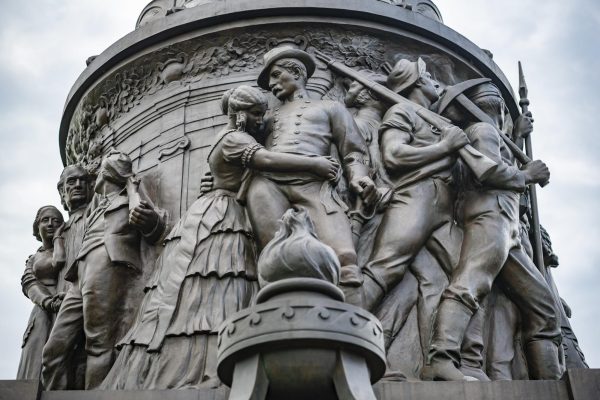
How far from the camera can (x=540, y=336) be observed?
11.6m

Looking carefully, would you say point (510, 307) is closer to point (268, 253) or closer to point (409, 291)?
point (409, 291)

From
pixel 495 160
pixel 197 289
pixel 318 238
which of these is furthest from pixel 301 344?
pixel 495 160

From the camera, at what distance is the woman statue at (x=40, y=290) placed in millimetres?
13195

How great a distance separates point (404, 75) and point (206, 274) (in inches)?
164

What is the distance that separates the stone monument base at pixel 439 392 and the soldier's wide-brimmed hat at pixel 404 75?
187 inches

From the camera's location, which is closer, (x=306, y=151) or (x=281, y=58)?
(x=306, y=151)

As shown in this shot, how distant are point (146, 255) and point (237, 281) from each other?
1.72 meters

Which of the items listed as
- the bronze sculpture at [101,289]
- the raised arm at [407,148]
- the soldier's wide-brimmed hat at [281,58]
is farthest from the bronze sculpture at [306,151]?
the bronze sculpture at [101,289]

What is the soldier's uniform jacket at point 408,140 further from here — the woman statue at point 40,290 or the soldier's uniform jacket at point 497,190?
the woman statue at point 40,290

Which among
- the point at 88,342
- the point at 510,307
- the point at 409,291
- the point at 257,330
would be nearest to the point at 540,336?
the point at 510,307

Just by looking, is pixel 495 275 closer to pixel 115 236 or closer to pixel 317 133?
pixel 317 133

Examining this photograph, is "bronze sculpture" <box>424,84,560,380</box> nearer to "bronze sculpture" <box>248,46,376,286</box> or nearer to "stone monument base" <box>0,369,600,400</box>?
"stone monument base" <box>0,369,600,400</box>

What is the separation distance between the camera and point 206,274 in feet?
36.6

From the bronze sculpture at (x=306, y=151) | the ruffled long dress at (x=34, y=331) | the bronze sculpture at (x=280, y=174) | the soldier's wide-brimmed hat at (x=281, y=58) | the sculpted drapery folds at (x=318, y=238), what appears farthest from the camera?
the ruffled long dress at (x=34, y=331)
